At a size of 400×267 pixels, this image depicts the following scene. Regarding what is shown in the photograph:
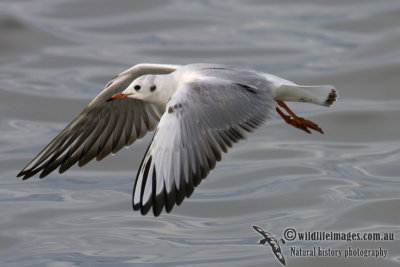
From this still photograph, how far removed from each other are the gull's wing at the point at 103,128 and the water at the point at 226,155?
90cm

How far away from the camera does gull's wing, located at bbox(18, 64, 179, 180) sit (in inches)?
344

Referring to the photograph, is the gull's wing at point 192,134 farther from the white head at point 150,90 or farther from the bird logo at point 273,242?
the bird logo at point 273,242

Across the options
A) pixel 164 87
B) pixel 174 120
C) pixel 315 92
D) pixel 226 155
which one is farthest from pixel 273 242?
pixel 226 155

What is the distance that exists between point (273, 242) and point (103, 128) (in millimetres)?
1904

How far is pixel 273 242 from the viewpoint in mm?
9203

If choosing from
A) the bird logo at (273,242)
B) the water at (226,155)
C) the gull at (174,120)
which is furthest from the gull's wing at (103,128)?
the bird logo at (273,242)

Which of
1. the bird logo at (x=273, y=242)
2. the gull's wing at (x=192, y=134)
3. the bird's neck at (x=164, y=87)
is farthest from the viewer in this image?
the bird logo at (x=273, y=242)

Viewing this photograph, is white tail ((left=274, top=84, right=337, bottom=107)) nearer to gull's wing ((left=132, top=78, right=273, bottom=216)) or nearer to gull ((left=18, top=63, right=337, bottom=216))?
gull ((left=18, top=63, right=337, bottom=216))

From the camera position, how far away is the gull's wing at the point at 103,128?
8750mm

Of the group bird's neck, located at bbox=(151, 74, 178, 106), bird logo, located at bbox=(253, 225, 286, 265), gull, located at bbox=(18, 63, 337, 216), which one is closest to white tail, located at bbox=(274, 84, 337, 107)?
gull, located at bbox=(18, 63, 337, 216)

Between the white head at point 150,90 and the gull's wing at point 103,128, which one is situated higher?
the white head at point 150,90

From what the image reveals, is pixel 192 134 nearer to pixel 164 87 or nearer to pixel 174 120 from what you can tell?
pixel 174 120

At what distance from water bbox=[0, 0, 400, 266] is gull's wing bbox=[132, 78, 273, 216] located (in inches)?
64.0

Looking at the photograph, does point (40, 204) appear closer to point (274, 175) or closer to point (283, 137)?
point (274, 175)
